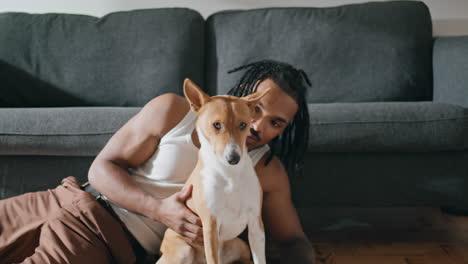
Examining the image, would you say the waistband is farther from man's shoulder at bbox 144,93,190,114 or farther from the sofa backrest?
the sofa backrest

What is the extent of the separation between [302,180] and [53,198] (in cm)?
78

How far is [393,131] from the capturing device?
1.31m

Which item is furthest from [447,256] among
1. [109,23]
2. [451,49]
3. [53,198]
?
[109,23]

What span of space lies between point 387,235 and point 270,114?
2.77 feet

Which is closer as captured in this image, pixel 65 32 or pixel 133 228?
pixel 133 228

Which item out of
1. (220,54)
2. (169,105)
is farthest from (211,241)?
(220,54)

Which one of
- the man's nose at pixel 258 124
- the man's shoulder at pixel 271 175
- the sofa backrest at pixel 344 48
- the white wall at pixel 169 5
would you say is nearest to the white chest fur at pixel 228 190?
the man's nose at pixel 258 124

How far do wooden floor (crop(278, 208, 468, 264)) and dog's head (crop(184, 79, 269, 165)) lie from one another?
2.34 ft

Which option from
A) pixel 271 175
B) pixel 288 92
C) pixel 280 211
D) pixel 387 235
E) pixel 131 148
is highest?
pixel 288 92

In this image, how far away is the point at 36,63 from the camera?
196 centimetres

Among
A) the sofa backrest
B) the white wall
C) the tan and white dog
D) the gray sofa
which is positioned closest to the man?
the tan and white dog

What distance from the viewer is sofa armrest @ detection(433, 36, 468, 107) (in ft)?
5.23

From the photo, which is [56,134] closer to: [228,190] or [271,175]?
[271,175]

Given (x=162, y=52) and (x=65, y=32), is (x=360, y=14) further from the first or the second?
(x=65, y=32)
